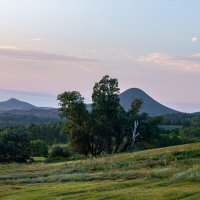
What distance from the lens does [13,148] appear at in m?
89.1

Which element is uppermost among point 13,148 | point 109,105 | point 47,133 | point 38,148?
point 109,105

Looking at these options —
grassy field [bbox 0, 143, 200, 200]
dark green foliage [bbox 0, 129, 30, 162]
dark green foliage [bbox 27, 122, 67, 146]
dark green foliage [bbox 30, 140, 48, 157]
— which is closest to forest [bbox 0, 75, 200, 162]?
dark green foliage [bbox 0, 129, 30, 162]

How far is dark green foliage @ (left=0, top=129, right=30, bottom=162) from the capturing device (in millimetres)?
88500

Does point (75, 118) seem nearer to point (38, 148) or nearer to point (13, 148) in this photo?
point (13, 148)

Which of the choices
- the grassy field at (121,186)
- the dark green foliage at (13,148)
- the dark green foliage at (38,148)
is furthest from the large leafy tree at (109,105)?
the grassy field at (121,186)

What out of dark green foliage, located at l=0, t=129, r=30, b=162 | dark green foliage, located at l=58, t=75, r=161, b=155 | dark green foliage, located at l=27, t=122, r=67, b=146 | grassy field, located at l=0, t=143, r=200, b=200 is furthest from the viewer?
dark green foliage, located at l=27, t=122, r=67, b=146

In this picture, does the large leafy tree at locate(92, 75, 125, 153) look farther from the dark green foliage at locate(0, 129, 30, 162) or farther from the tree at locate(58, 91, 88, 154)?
the dark green foliage at locate(0, 129, 30, 162)

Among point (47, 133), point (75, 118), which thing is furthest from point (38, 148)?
point (47, 133)

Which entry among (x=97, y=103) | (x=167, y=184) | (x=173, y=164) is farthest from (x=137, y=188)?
(x=97, y=103)

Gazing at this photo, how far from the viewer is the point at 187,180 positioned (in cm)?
2991

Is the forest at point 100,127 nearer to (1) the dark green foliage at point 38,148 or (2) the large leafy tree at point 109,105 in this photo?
(2) the large leafy tree at point 109,105

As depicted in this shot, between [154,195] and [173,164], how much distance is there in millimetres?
18702

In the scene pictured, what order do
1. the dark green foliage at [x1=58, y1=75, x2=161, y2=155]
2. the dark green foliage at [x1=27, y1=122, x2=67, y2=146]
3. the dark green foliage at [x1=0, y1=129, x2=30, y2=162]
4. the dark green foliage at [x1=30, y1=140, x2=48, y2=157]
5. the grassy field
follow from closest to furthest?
the grassy field → the dark green foliage at [x1=58, y1=75, x2=161, y2=155] → the dark green foliage at [x1=0, y1=129, x2=30, y2=162] → the dark green foliage at [x1=30, y1=140, x2=48, y2=157] → the dark green foliage at [x1=27, y1=122, x2=67, y2=146]

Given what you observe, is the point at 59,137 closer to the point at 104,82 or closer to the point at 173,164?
the point at 104,82
